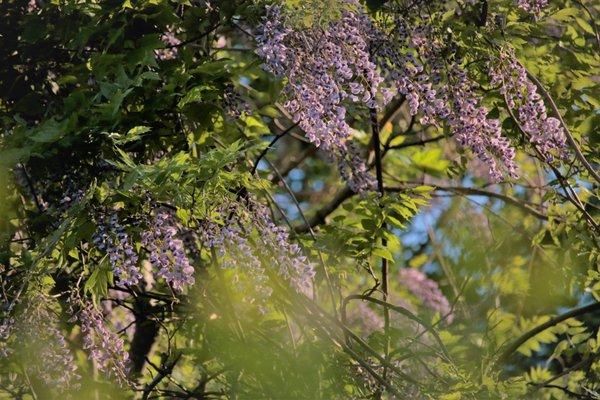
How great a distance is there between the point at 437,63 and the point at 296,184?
4.56m

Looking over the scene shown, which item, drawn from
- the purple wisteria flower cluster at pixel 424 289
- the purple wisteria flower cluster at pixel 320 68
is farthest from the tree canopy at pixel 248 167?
the purple wisteria flower cluster at pixel 424 289

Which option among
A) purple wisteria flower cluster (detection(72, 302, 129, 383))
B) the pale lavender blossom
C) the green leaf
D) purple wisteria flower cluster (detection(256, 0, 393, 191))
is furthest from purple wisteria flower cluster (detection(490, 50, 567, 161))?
the pale lavender blossom

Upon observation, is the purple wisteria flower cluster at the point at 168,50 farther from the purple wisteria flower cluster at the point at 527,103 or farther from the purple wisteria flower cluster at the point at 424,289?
the purple wisteria flower cluster at the point at 424,289

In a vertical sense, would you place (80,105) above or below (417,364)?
above

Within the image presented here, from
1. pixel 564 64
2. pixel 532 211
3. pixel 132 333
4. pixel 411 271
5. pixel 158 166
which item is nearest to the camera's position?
pixel 158 166

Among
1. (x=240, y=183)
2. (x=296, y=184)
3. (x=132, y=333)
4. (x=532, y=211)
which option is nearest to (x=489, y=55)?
(x=240, y=183)

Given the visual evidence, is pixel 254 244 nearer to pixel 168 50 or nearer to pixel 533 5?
pixel 168 50

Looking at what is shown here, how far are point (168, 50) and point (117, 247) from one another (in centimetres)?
125

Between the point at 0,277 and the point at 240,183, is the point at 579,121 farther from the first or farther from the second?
the point at 0,277

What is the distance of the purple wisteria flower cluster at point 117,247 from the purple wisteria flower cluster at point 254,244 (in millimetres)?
248

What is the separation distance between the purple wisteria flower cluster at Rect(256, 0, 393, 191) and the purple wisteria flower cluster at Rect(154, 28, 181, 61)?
0.80 meters

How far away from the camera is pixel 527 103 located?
3.94 metres

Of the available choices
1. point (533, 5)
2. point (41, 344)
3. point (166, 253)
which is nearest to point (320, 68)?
point (166, 253)

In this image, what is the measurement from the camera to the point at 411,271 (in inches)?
302
